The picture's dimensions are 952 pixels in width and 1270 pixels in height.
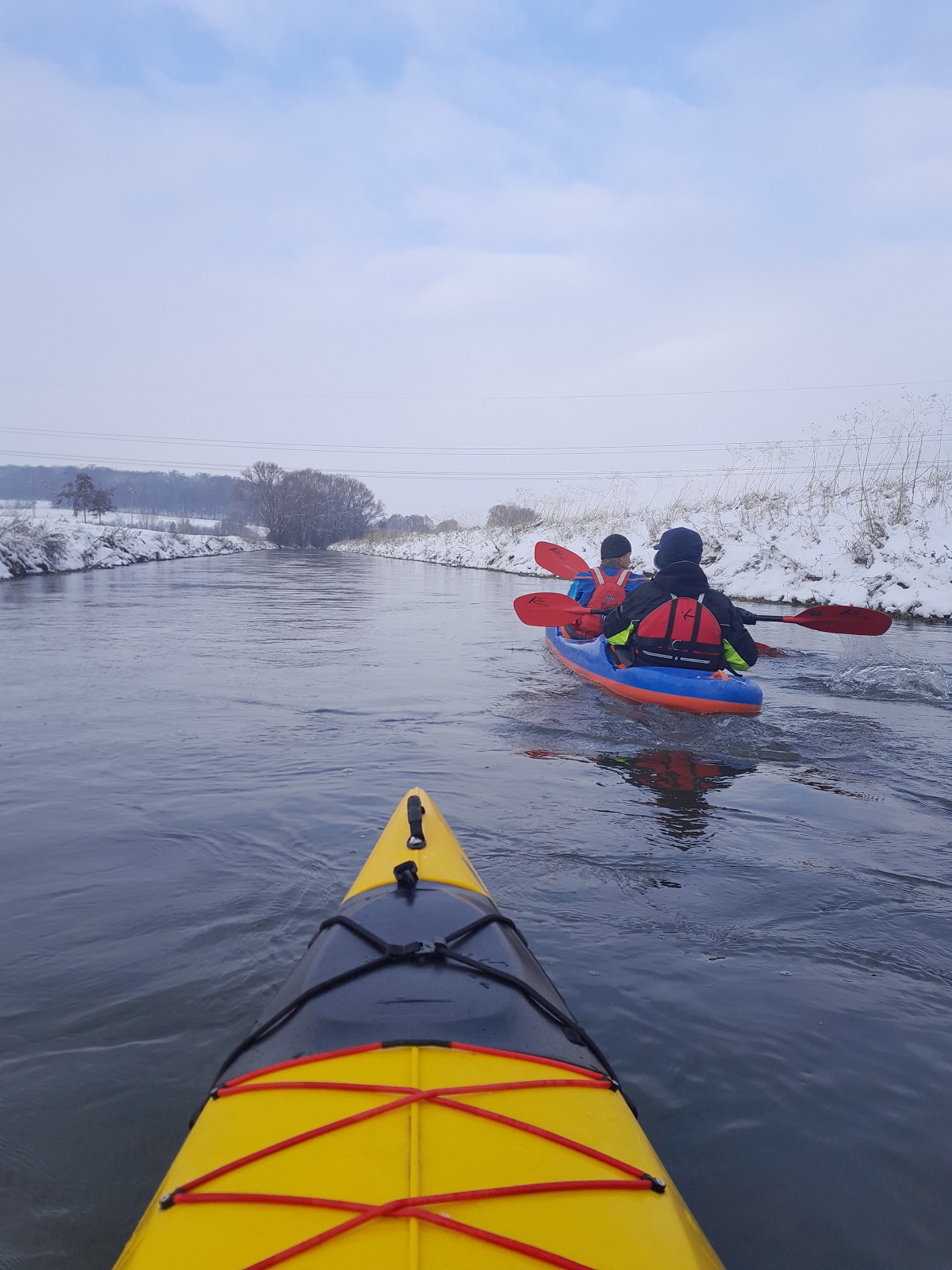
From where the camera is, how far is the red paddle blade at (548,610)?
24.8ft

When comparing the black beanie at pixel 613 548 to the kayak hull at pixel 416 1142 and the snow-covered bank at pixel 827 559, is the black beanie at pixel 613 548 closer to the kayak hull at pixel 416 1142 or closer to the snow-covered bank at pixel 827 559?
the snow-covered bank at pixel 827 559

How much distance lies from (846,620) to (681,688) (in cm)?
226

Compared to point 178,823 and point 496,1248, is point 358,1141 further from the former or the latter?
point 178,823

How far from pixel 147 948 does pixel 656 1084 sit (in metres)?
1.68

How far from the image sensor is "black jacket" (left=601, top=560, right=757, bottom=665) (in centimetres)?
593

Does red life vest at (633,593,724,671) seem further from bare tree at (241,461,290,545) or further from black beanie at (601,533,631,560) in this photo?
bare tree at (241,461,290,545)

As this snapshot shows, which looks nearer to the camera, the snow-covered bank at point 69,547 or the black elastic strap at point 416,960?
the black elastic strap at point 416,960

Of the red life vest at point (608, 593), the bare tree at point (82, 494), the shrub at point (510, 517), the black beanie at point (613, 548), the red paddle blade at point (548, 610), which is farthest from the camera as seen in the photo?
the bare tree at point (82, 494)

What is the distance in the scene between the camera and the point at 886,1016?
2246 mm

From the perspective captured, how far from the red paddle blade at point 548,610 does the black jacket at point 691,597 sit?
130 centimetres

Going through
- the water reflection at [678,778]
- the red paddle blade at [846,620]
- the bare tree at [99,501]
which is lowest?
the water reflection at [678,778]

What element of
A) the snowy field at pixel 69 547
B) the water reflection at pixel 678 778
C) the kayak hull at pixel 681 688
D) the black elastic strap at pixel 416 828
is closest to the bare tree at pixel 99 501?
the snowy field at pixel 69 547

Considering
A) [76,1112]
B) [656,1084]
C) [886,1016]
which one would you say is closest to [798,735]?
[886,1016]

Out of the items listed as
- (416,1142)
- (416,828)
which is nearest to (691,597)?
(416,828)
